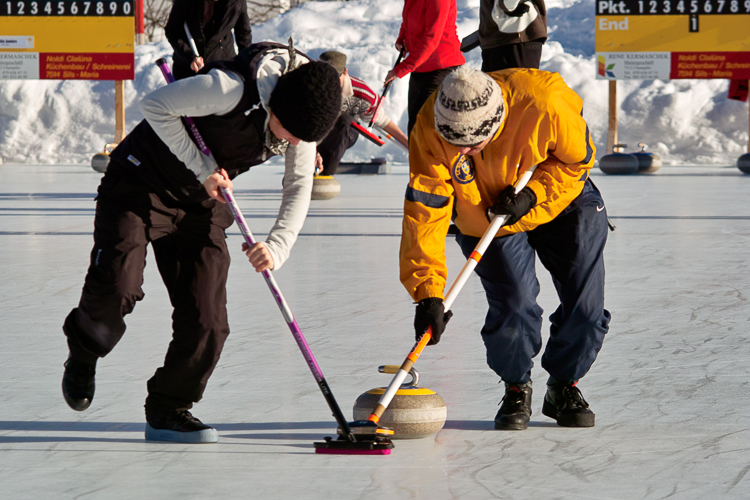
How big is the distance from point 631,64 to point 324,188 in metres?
8.79

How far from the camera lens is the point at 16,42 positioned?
1662cm

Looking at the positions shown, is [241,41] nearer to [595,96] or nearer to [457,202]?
[457,202]

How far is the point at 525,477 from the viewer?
7.23 feet

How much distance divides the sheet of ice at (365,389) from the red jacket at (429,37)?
117cm

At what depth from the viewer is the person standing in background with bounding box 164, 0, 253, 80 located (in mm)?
5234

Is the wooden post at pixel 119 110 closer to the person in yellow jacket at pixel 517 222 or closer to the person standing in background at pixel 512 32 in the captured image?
the person standing in background at pixel 512 32

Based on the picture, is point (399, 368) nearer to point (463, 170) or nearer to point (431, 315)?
point (431, 315)

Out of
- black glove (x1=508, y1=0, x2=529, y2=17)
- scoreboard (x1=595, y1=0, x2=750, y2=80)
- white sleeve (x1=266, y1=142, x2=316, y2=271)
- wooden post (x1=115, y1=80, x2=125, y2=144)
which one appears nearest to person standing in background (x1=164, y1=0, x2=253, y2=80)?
black glove (x1=508, y1=0, x2=529, y2=17)

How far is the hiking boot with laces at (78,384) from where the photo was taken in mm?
2555

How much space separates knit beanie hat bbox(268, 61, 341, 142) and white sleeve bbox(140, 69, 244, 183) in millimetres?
121

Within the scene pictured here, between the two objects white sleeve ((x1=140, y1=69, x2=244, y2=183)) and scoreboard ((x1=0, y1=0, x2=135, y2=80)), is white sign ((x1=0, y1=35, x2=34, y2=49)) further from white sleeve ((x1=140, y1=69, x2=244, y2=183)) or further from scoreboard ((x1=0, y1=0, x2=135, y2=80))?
white sleeve ((x1=140, y1=69, x2=244, y2=183))

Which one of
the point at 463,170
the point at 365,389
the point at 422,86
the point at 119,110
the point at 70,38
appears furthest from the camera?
the point at 70,38

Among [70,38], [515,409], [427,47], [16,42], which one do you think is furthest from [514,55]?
[16,42]

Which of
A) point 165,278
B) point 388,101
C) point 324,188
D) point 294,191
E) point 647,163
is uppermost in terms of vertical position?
point 294,191
